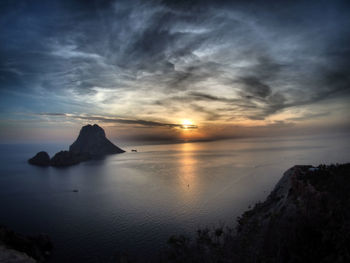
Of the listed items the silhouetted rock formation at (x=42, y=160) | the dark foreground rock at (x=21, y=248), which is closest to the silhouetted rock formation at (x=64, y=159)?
the silhouetted rock formation at (x=42, y=160)

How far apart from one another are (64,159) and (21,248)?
146025mm

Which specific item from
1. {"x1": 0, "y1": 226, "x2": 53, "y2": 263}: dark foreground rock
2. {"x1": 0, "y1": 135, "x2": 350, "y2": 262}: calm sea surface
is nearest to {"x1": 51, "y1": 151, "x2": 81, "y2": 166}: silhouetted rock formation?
{"x1": 0, "y1": 135, "x2": 350, "y2": 262}: calm sea surface

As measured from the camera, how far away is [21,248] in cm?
2966

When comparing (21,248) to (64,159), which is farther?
(64,159)

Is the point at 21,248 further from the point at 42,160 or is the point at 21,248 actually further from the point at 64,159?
the point at 42,160

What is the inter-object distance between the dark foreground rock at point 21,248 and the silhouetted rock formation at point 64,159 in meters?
138

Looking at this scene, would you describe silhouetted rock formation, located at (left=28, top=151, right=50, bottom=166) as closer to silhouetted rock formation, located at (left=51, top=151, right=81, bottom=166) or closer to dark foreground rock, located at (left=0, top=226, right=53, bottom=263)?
silhouetted rock formation, located at (left=51, top=151, right=81, bottom=166)

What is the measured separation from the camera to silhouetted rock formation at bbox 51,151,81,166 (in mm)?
151375

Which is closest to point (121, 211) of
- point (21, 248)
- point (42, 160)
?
point (21, 248)

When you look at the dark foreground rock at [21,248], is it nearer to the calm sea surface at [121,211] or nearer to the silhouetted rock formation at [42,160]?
the calm sea surface at [121,211]

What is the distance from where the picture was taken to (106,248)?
A: 3372 cm

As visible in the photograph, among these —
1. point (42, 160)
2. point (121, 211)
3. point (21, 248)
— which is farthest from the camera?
point (42, 160)

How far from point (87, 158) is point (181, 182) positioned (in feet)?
498

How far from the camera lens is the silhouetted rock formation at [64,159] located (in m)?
151
